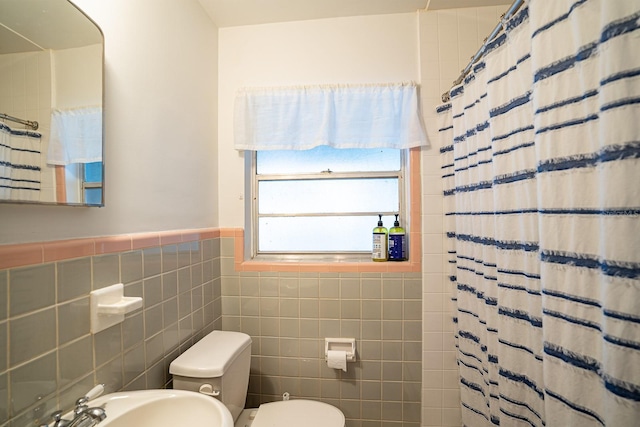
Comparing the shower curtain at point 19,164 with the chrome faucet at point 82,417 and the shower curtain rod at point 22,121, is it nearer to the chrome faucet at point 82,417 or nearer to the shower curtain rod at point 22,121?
the shower curtain rod at point 22,121

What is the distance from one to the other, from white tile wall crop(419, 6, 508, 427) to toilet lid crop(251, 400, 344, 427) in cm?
58

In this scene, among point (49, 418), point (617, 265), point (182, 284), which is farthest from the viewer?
point (182, 284)

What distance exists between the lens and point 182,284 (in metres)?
1.18

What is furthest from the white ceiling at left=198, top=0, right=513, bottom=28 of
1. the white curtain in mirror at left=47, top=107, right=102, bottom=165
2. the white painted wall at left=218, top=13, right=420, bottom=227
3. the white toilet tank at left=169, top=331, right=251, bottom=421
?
the white toilet tank at left=169, top=331, right=251, bottom=421

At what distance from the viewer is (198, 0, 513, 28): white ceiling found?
138 cm

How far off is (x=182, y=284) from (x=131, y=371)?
0.36 metres

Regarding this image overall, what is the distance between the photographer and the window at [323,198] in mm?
1643

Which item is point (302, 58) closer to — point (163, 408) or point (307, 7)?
point (307, 7)

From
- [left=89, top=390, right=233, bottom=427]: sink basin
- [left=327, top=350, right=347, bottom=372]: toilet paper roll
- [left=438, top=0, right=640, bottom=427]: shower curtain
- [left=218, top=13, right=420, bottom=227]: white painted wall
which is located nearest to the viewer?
[left=438, top=0, right=640, bottom=427]: shower curtain

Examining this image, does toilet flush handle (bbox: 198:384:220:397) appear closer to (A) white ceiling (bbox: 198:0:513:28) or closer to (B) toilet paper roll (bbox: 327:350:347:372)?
(B) toilet paper roll (bbox: 327:350:347:372)

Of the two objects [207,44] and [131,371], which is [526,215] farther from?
[207,44]

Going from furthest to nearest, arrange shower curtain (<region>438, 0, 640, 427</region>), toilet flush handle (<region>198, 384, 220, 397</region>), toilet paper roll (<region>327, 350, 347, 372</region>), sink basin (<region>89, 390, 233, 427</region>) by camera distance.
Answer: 1. toilet paper roll (<region>327, 350, 347, 372</region>)
2. toilet flush handle (<region>198, 384, 220, 397</region>)
3. sink basin (<region>89, 390, 233, 427</region>)
4. shower curtain (<region>438, 0, 640, 427</region>)

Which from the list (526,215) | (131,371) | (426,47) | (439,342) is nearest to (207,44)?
(426,47)

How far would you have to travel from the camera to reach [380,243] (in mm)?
1507
